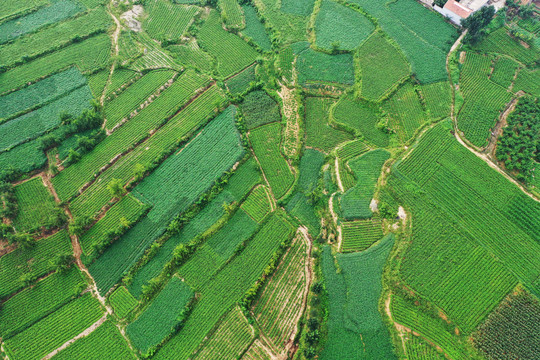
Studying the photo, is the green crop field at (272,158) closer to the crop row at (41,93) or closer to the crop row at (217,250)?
the crop row at (217,250)

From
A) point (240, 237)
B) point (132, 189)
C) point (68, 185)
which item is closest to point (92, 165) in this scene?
point (68, 185)

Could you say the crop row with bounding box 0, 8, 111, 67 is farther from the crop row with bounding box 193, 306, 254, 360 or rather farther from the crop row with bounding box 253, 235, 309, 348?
the crop row with bounding box 193, 306, 254, 360

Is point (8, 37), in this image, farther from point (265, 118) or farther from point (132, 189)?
point (265, 118)

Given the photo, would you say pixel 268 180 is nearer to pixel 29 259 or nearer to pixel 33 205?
pixel 33 205

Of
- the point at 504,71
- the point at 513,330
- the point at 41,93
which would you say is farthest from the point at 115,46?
the point at 513,330

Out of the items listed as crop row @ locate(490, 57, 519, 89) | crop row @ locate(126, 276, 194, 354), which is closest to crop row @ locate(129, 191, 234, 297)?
crop row @ locate(126, 276, 194, 354)
